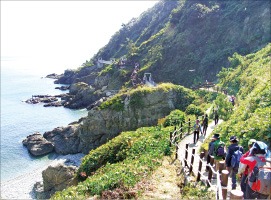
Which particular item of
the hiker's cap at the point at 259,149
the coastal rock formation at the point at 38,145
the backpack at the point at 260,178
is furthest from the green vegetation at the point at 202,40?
the backpack at the point at 260,178

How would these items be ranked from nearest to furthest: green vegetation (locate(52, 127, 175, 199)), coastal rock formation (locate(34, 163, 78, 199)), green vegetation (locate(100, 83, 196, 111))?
1. green vegetation (locate(52, 127, 175, 199))
2. coastal rock formation (locate(34, 163, 78, 199))
3. green vegetation (locate(100, 83, 196, 111))

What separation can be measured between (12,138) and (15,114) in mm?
20522

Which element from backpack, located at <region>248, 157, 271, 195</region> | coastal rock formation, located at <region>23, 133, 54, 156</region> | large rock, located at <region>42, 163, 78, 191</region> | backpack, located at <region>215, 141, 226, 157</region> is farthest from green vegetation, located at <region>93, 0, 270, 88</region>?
backpack, located at <region>248, 157, 271, 195</region>

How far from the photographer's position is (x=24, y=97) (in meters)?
86.9

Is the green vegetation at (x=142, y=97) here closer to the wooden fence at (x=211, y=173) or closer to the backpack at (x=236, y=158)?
the wooden fence at (x=211, y=173)

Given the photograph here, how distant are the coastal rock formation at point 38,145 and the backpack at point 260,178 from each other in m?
35.2

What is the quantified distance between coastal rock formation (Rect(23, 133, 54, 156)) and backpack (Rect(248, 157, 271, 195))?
116 ft

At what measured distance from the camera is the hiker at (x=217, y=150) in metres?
10.8

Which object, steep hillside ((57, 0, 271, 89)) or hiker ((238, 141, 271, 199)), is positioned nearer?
hiker ((238, 141, 271, 199))

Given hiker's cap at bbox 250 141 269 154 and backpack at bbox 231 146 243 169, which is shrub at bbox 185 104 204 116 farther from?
hiker's cap at bbox 250 141 269 154

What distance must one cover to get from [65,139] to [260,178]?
35388 mm

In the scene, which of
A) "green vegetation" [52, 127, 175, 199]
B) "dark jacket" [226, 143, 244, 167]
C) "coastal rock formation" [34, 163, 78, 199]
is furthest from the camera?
"coastal rock formation" [34, 163, 78, 199]

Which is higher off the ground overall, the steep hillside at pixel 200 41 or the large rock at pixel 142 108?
the steep hillside at pixel 200 41

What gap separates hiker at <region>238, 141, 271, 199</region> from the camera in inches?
254
